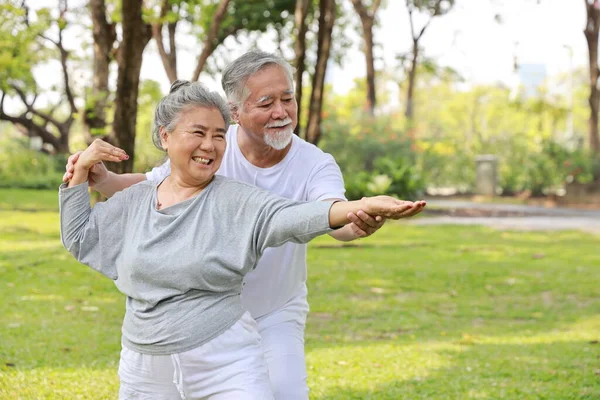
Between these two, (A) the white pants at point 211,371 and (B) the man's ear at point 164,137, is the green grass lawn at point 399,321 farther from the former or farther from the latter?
(B) the man's ear at point 164,137

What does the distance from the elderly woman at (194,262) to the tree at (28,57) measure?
11.5 metres

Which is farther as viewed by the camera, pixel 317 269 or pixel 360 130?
pixel 360 130

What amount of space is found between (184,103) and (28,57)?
721 inches

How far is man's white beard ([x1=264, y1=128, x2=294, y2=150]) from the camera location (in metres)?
3.55

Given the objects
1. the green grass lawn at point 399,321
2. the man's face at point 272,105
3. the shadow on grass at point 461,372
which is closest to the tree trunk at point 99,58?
the green grass lawn at point 399,321

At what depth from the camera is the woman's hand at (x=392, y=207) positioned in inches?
102

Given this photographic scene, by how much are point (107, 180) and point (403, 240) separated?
502 inches

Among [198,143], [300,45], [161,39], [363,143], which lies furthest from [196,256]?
[363,143]

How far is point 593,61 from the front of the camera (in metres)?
25.2

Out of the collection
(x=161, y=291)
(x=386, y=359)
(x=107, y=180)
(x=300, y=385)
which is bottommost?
(x=386, y=359)

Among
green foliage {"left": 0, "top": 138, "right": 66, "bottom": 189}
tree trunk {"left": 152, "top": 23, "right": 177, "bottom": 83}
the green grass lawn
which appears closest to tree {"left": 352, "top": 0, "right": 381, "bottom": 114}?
tree trunk {"left": 152, "top": 23, "right": 177, "bottom": 83}

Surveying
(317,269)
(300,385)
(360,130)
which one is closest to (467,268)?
(317,269)

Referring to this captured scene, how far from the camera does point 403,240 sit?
52.0 ft

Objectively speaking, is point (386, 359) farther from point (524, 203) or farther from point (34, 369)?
point (524, 203)
